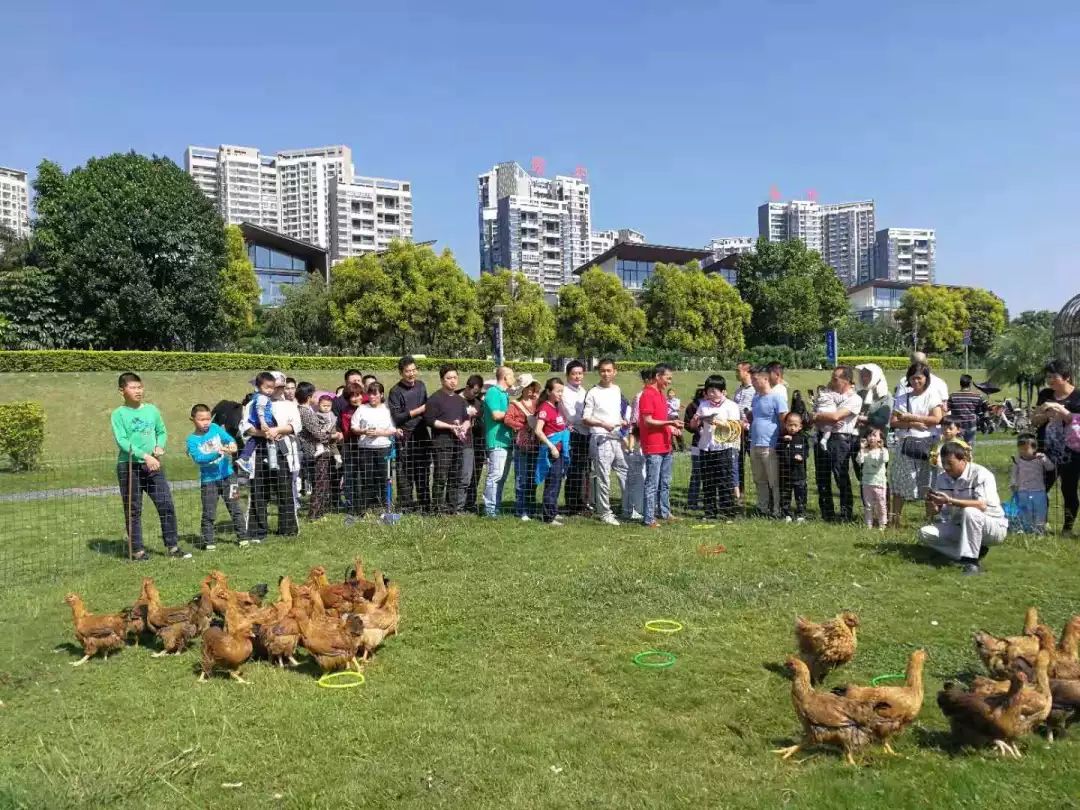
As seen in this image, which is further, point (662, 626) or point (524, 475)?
point (524, 475)

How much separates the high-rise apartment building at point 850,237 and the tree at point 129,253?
13838 cm

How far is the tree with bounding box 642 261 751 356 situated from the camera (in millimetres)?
51125

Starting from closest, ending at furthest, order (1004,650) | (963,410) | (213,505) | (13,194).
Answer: (1004,650) < (213,505) < (963,410) < (13,194)

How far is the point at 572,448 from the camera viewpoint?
9.99 metres

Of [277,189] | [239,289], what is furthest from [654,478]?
[277,189]

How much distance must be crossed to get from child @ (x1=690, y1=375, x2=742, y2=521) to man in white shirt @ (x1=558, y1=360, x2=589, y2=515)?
61.1 inches

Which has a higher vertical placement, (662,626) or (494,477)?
(494,477)

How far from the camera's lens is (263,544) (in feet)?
28.6

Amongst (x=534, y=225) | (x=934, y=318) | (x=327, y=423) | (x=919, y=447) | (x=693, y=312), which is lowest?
(x=919, y=447)

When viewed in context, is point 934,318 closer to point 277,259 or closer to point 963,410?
point 277,259

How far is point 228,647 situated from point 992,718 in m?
4.50

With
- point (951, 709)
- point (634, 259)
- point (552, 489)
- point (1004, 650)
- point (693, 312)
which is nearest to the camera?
point (951, 709)

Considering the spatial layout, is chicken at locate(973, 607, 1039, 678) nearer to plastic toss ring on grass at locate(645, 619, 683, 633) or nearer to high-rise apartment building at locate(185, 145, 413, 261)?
plastic toss ring on grass at locate(645, 619, 683, 633)

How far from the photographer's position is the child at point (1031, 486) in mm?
8258
